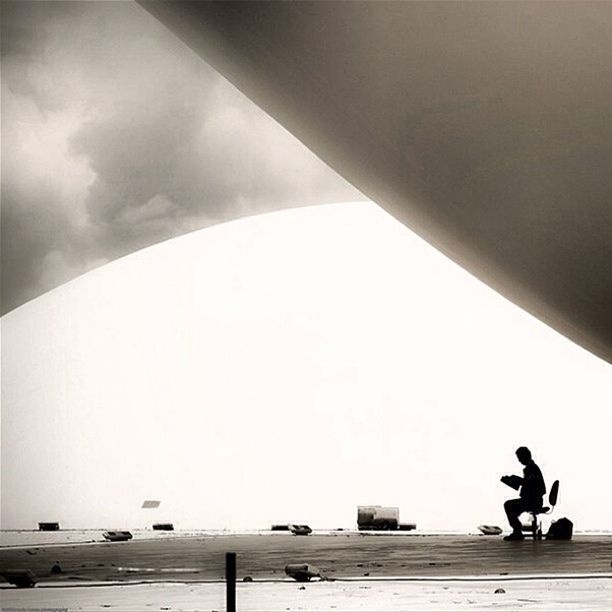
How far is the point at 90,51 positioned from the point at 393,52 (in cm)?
429

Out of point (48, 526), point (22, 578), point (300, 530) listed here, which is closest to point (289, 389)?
point (300, 530)

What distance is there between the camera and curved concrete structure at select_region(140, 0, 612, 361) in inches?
82.9

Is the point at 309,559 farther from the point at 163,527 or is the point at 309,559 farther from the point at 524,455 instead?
the point at 163,527

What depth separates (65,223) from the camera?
274 inches

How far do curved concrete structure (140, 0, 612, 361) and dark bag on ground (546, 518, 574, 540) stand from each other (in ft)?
14.4

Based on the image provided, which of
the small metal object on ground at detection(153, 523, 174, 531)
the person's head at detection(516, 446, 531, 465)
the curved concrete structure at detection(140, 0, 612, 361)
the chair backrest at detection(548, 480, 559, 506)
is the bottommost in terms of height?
the small metal object on ground at detection(153, 523, 174, 531)

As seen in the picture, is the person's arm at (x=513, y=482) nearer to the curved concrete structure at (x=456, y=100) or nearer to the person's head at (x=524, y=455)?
the person's head at (x=524, y=455)

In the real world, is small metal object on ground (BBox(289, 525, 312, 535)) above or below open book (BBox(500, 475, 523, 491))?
below

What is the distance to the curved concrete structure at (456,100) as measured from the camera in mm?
2105

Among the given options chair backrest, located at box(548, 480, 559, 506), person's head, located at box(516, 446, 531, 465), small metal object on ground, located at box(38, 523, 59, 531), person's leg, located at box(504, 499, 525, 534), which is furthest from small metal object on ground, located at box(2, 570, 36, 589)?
small metal object on ground, located at box(38, 523, 59, 531)

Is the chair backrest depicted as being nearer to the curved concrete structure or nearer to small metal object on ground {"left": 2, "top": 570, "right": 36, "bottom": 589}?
the curved concrete structure

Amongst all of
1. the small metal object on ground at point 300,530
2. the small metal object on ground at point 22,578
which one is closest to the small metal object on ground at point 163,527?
the small metal object on ground at point 300,530

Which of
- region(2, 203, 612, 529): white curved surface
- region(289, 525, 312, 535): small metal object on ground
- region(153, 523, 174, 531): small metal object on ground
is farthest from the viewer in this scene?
region(153, 523, 174, 531): small metal object on ground

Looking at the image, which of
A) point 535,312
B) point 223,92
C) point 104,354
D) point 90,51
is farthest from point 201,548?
point 104,354
